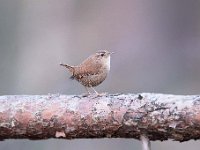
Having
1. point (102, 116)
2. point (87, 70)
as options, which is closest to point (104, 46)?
point (87, 70)

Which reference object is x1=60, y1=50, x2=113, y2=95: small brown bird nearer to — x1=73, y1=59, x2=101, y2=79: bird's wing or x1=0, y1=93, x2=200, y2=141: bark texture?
x1=73, y1=59, x2=101, y2=79: bird's wing

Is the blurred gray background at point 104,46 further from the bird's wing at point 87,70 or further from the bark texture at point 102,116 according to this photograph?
the bark texture at point 102,116

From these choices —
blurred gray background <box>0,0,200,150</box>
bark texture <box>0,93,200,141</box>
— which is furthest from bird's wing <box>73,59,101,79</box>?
blurred gray background <box>0,0,200,150</box>

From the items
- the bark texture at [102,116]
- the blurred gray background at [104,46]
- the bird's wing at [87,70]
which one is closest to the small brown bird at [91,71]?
the bird's wing at [87,70]

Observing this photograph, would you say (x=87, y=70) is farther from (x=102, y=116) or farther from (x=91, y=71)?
(x=102, y=116)

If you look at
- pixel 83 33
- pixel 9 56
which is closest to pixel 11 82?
pixel 9 56

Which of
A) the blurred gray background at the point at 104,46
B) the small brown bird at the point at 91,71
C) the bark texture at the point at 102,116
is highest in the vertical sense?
the blurred gray background at the point at 104,46
